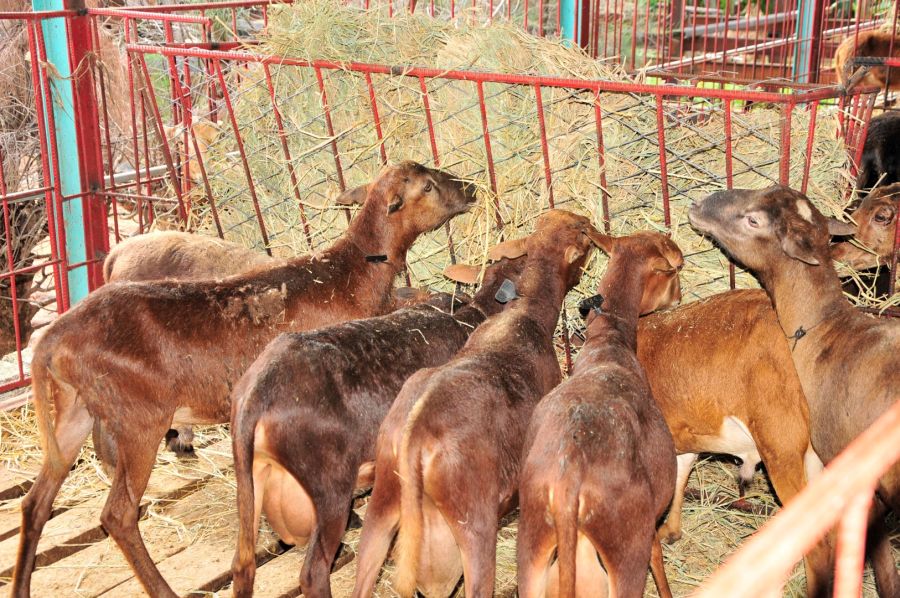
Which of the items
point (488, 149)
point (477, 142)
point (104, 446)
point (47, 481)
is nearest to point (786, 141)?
point (488, 149)

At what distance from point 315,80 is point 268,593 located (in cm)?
361

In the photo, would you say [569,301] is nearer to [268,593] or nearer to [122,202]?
[268,593]

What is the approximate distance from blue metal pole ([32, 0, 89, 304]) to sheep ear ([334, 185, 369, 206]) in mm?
2312

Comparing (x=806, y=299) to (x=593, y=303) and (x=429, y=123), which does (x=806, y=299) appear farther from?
(x=429, y=123)

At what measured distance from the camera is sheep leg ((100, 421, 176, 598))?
4.68 metres

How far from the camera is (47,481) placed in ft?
15.8

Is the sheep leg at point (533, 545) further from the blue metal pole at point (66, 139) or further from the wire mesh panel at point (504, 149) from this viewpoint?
the blue metal pole at point (66, 139)

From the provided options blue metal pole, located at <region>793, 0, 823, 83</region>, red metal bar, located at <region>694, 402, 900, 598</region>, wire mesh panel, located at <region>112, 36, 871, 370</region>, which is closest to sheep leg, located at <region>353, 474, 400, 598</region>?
wire mesh panel, located at <region>112, 36, 871, 370</region>

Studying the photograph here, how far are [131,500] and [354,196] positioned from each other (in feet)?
7.64

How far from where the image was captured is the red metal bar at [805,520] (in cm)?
113

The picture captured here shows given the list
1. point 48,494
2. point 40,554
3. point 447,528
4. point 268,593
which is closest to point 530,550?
point 447,528

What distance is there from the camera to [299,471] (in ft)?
13.6

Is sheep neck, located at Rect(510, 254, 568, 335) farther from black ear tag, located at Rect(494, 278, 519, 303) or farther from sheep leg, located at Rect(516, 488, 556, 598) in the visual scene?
sheep leg, located at Rect(516, 488, 556, 598)

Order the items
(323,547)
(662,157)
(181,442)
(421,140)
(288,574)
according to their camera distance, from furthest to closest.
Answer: (421,140) < (181,442) < (662,157) < (288,574) < (323,547)
